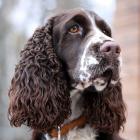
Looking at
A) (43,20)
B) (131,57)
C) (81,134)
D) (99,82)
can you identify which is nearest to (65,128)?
(81,134)

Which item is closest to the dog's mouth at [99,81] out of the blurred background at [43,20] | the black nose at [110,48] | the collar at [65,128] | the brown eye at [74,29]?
the black nose at [110,48]

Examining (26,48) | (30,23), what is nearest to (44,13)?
(30,23)

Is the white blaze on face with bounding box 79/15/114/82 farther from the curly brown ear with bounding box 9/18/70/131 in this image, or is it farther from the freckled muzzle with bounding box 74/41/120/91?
the curly brown ear with bounding box 9/18/70/131

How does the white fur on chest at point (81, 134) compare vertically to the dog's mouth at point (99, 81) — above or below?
below

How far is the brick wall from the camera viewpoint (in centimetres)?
887

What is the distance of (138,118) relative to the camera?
349 inches

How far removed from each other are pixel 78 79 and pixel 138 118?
4223 millimetres

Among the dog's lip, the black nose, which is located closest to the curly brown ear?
the dog's lip

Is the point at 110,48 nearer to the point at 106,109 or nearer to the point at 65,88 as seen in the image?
the point at 65,88

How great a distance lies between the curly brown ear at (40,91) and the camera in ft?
15.9

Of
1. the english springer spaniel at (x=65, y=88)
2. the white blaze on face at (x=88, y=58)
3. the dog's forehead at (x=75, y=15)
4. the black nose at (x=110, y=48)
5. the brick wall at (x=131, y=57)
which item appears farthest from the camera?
the brick wall at (x=131, y=57)

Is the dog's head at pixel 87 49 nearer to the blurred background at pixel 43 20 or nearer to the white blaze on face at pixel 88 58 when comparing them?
the white blaze on face at pixel 88 58

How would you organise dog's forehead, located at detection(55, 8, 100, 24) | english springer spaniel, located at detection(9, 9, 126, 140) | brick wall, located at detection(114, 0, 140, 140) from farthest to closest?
brick wall, located at detection(114, 0, 140, 140)
dog's forehead, located at detection(55, 8, 100, 24)
english springer spaniel, located at detection(9, 9, 126, 140)

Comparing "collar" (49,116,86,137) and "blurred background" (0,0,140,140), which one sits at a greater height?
"collar" (49,116,86,137)
